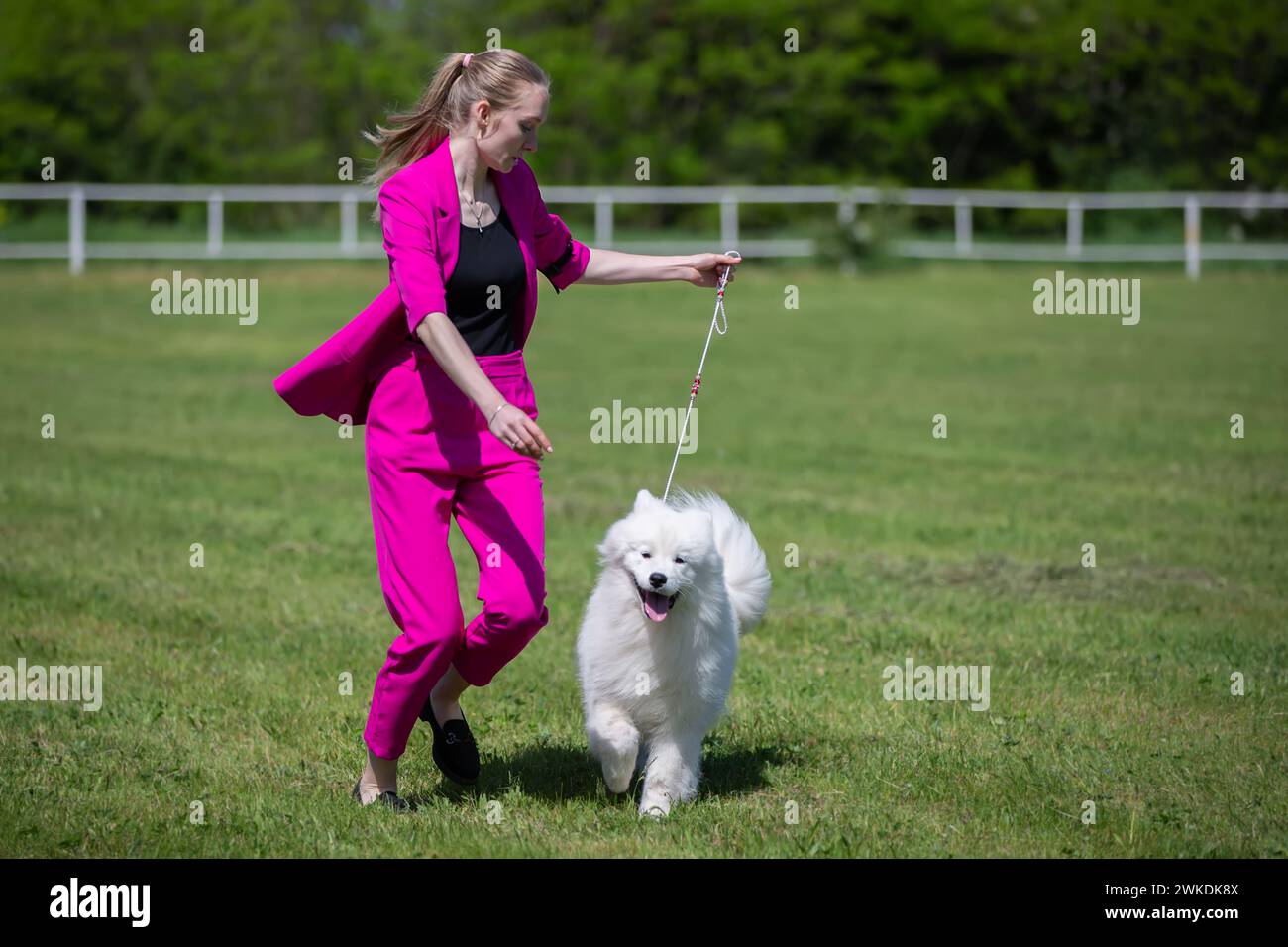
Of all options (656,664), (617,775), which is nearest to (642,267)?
(656,664)

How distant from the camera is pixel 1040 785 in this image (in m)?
5.56

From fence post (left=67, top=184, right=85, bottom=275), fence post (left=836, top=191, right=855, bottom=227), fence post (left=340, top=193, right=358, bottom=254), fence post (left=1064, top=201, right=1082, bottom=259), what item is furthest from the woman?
fence post (left=1064, top=201, right=1082, bottom=259)

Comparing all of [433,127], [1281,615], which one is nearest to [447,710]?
[433,127]

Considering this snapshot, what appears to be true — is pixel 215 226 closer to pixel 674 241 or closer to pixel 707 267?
pixel 674 241

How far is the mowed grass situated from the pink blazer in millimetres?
1448

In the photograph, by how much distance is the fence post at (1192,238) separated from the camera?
101 ft

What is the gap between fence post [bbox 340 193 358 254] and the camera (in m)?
29.0

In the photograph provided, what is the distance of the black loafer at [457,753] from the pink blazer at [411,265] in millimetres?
1155

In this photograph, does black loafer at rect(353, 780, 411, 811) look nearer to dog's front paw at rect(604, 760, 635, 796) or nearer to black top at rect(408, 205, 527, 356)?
dog's front paw at rect(604, 760, 635, 796)

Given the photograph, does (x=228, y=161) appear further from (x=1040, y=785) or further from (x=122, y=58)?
(x=1040, y=785)

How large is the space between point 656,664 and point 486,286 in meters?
1.40

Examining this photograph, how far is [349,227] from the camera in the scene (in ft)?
96.5

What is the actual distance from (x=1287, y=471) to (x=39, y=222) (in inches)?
954

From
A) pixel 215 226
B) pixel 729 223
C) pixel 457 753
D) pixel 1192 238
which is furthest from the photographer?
pixel 729 223
